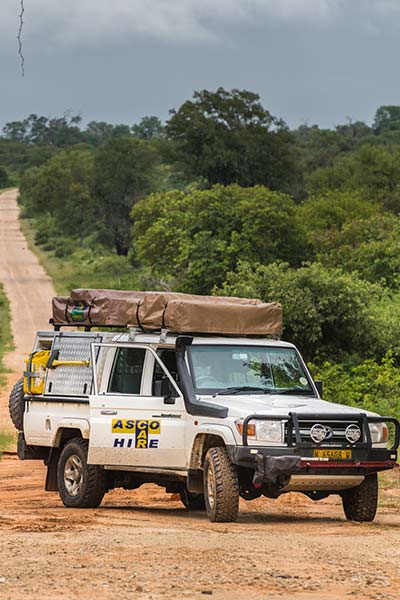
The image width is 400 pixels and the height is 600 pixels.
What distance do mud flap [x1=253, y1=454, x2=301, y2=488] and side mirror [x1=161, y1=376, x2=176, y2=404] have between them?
144cm

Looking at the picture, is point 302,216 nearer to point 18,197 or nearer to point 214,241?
point 214,241

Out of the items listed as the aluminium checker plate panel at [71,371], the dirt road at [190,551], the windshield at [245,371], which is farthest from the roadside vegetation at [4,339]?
the windshield at [245,371]

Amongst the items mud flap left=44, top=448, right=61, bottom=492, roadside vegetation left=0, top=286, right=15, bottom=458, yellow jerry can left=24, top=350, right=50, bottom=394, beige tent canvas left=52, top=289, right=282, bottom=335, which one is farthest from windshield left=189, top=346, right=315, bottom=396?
roadside vegetation left=0, top=286, right=15, bottom=458

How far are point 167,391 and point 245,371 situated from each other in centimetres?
81

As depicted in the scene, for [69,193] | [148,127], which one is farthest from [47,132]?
[69,193]

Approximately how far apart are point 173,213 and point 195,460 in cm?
3035

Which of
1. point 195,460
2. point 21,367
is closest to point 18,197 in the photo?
point 21,367

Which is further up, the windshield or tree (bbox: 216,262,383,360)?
the windshield

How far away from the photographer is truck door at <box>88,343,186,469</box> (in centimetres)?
1202

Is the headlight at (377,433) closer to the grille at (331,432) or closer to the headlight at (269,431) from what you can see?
the grille at (331,432)

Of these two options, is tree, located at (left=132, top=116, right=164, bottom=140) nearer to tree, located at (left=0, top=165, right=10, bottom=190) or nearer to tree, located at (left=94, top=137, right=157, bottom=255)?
tree, located at (left=0, top=165, right=10, bottom=190)

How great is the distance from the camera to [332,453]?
11.2 meters

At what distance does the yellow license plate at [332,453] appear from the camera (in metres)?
11.1

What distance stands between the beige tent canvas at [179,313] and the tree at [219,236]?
954 inches
